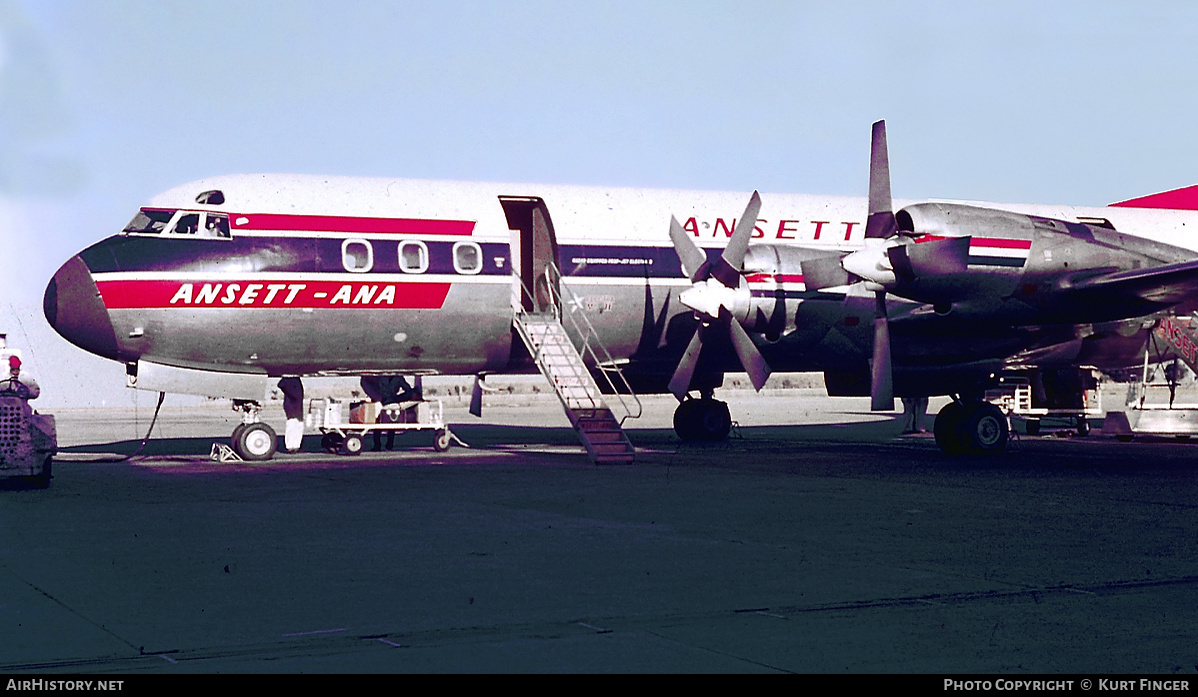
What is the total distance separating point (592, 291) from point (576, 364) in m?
2.14

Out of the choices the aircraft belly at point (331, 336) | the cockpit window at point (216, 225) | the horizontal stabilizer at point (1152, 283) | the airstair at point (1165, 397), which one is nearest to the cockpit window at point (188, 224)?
the cockpit window at point (216, 225)

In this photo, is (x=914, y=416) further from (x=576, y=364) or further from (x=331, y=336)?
(x=331, y=336)

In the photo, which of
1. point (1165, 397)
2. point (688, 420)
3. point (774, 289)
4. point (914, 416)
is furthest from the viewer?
point (914, 416)

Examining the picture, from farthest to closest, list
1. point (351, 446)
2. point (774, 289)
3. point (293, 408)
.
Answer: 1. point (351, 446)
2. point (293, 408)
3. point (774, 289)

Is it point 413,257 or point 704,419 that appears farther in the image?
point 704,419

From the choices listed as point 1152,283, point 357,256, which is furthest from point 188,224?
point 1152,283

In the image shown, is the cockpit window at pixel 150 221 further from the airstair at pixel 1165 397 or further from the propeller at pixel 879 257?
the airstair at pixel 1165 397

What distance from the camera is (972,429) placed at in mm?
24719

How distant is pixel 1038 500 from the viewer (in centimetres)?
1614

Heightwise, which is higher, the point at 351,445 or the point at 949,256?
the point at 949,256

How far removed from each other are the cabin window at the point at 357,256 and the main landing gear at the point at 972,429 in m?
12.3

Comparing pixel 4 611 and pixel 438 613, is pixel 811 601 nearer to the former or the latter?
pixel 438 613

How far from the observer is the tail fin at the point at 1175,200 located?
3098 centimetres

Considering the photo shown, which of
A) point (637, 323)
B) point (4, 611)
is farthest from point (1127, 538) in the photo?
point (637, 323)
